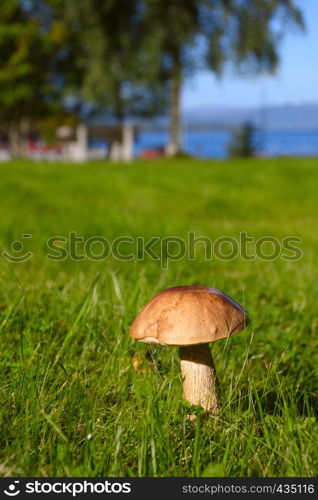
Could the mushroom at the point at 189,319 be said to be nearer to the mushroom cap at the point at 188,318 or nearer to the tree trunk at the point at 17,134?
the mushroom cap at the point at 188,318

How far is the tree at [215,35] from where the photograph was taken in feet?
91.3

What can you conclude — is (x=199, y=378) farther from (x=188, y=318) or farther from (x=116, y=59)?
(x=116, y=59)

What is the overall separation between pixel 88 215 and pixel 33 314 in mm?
5457

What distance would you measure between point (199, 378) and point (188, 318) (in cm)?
38

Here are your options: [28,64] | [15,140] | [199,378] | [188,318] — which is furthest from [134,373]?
[15,140]

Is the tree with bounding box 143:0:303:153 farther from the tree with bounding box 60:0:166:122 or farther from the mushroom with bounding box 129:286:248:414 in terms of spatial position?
the mushroom with bounding box 129:286:248:414

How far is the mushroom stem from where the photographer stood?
238 cm

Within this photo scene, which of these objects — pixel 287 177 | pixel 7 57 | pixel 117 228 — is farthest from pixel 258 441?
pixel 7 57

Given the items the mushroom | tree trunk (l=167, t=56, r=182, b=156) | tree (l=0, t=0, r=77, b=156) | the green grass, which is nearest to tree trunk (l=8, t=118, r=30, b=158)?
tree (l=0, t=0, r=77, b=156)

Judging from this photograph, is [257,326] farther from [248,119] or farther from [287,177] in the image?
[248,119]

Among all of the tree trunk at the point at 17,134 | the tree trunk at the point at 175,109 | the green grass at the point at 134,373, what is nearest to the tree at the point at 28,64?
the tree trunk at the point at 17,134

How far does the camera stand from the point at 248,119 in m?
38.3

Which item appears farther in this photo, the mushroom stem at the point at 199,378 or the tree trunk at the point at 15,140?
the tree trunk at the point at 15,140

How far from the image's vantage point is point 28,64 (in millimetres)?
30844
